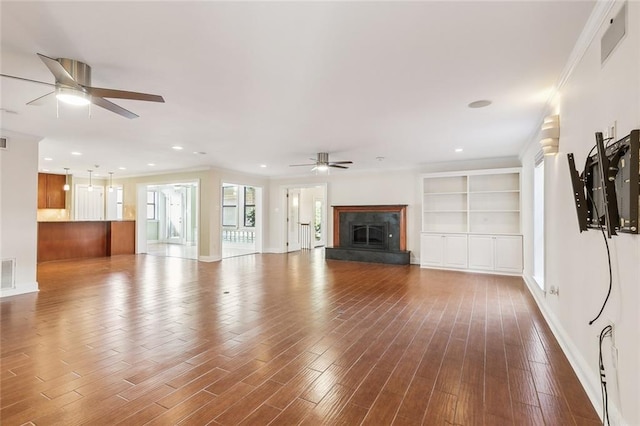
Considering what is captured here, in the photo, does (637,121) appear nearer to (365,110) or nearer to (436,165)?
(365,110)

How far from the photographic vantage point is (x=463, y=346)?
9.57ft

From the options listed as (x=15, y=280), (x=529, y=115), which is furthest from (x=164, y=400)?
(x=529, y=115)

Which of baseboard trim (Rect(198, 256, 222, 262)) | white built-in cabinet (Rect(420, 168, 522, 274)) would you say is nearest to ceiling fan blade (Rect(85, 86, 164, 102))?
baseboard trim (Rect(198, 256, 222, 262))

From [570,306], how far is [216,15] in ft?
11.8

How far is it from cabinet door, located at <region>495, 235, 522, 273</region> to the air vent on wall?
8.66 meters

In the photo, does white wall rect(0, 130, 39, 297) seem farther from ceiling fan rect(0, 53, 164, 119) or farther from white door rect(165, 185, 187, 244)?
white door rect(165, 185, 187, 244)

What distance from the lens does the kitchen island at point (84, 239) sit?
7871 millimetres

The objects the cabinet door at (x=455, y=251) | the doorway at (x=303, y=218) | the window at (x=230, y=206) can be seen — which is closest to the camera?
the cabinet door at (x=455, y=251)

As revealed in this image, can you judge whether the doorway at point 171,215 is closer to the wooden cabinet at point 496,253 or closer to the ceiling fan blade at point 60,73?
the wooden cabinet at point 496,253

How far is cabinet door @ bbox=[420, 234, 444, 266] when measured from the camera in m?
7.14

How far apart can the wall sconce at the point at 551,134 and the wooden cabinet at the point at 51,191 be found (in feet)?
41.9

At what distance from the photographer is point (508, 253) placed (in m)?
6.37

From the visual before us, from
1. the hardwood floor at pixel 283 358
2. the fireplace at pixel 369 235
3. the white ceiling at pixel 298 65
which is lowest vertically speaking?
the hardwood floor at pixel 283 358

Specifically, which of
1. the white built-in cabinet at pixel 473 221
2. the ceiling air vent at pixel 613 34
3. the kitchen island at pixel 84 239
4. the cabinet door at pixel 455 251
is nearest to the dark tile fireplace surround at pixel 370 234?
the white built-in cabinet at pixel 473 221
